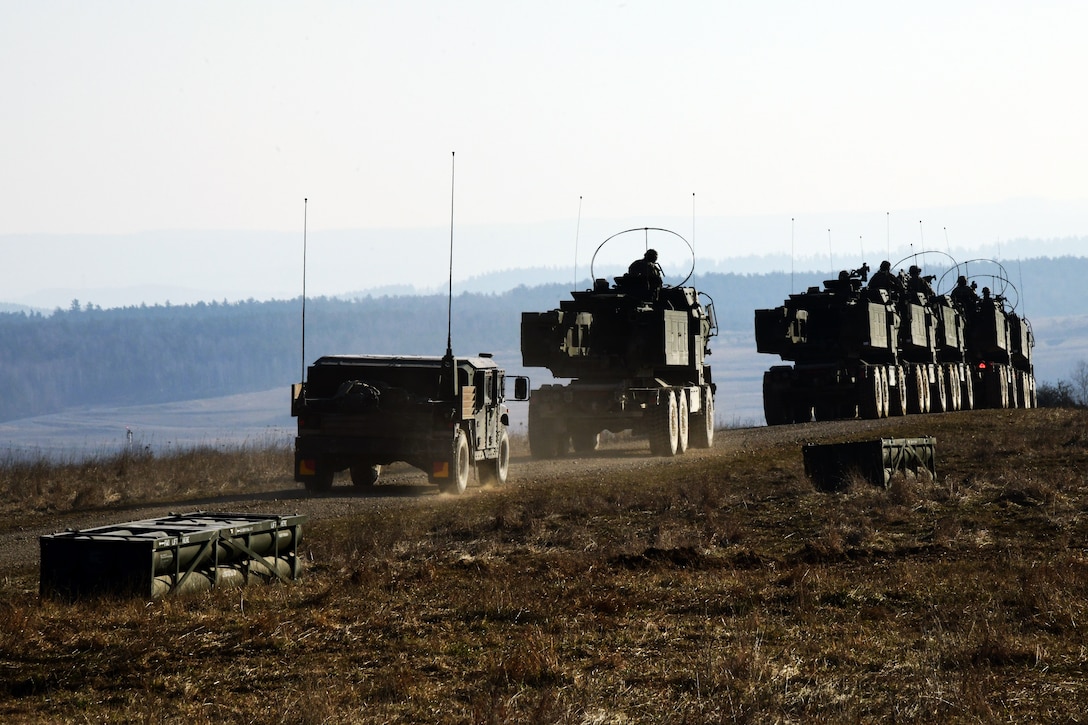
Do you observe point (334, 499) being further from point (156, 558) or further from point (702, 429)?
point (702, 429)

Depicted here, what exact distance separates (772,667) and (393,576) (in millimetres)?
5463

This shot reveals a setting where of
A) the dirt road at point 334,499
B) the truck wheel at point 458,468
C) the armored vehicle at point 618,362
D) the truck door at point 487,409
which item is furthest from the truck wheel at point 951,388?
the truck wheel at point 458,468

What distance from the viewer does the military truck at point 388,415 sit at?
851 inches

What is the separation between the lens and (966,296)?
2084 inches

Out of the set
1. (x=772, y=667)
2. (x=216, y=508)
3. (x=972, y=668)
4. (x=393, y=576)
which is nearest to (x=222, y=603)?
(x=393, y=576)

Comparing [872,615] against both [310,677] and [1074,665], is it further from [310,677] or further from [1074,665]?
[310,677]

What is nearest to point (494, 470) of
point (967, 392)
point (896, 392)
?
point (896, 392)

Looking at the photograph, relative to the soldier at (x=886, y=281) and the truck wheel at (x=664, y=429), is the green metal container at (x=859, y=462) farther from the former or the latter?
the soldier at (x=886, y=281)

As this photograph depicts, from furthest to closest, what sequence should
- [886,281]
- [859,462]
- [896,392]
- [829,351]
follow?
[886,281], [896,392], [829,351], [859,462]

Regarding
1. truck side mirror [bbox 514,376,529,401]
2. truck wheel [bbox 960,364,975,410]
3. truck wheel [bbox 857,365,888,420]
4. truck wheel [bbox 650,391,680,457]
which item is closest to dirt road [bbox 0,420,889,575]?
truck wheel [bbox 650,391,680,457]

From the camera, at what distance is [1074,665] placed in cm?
957

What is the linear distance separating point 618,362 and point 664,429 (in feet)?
6.54

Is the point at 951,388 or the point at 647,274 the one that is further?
the point at 951,388

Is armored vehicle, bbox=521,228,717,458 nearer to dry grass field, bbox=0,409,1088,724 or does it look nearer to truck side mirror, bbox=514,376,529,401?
truck side mirror, bbox=514,376,529,401
